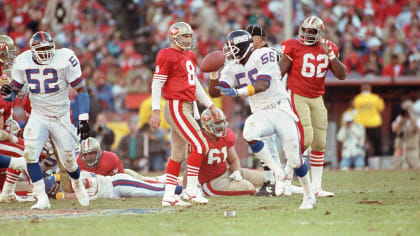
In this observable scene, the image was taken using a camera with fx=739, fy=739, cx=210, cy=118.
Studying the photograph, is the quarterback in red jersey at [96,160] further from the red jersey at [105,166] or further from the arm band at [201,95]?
the arm band at [201,95]

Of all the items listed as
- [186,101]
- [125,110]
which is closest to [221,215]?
[186,101]

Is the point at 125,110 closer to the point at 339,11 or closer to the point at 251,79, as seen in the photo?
the point at 339,11

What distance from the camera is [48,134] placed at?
7.26 metres

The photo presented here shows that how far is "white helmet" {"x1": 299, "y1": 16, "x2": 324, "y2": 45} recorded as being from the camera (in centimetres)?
779

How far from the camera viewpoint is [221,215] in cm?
616

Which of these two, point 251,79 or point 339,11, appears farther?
point 339,11

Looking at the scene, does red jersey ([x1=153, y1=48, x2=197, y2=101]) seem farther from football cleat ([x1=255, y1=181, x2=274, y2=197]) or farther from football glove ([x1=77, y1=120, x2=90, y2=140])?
football cleat ([x1=255, y1=181, x2=274, y2=197])

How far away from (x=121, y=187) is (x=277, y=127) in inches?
91.1

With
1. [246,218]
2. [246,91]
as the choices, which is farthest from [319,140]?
[246,218]

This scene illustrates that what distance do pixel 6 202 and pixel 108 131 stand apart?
5470 mm

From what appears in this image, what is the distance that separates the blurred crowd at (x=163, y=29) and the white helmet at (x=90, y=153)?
4933mm

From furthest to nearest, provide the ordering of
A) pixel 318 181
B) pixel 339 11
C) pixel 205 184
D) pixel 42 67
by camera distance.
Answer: pixel 339 11, pixel 205 184, pixel 318 181, pixel 42 67

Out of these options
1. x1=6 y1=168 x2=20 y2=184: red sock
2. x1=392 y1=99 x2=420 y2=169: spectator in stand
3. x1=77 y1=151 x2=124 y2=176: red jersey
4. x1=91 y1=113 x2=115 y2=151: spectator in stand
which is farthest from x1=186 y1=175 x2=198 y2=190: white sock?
x1=392 y1=99 x2=420 y2=169: spectator in stand

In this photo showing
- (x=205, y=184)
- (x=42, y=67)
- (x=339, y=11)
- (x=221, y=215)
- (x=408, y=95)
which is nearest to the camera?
(x=221, y=215)
